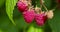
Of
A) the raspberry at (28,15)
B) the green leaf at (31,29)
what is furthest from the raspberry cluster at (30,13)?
the green leaf at (31,29)

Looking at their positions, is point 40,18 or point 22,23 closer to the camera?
point 40,18

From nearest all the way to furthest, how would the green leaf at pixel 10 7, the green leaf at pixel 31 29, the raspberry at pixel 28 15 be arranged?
the green leaf at pixel 10 7 → the raspberry at pixel 28 15 → the green leaf at pixel 31 29

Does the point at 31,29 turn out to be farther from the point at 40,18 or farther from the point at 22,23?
the point at 40,18

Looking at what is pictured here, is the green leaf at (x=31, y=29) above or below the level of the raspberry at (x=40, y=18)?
below

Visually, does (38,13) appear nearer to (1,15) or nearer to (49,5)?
(49,5)

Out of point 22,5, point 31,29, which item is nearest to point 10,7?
point 22,5

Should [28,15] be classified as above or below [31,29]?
above

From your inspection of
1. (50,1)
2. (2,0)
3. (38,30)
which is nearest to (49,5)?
(50,1)

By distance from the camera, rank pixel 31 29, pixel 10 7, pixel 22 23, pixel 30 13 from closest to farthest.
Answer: pixel 10 7 → pixel 30 13 → pixel 31 29 → pixel 22 23

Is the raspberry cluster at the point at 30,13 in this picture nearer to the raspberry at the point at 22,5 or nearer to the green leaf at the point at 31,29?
the raspberry at the point at 22,5

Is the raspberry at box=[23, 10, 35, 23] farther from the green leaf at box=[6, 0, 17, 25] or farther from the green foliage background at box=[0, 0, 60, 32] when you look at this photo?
the green foliage background at box=[0, 0, 60, 32]
